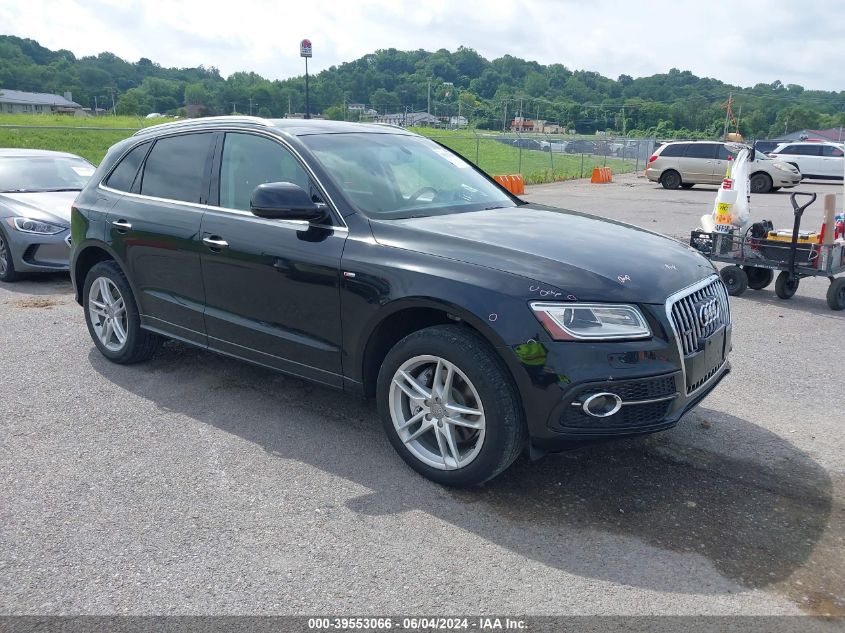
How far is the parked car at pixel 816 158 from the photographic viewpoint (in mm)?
29750

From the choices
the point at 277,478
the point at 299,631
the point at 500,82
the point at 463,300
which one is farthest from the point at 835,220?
the point at 500,82

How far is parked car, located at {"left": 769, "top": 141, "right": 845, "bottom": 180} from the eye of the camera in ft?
97.6

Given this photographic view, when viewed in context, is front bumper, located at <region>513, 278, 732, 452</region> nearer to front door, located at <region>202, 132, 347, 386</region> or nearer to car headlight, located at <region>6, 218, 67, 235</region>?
front door, located at <region>202, 132, 347, 386</region>

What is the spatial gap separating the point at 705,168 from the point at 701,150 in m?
0.66

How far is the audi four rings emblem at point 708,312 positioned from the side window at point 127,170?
3949mm

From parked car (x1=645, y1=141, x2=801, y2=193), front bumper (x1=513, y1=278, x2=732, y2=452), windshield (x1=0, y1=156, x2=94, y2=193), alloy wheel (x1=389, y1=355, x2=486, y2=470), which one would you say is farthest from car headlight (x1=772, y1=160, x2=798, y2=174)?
alloy wheel (x1=389, y1=355, x2=486, y2=470)

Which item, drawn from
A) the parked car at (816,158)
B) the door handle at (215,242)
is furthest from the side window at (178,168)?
the parked car at (816,158)

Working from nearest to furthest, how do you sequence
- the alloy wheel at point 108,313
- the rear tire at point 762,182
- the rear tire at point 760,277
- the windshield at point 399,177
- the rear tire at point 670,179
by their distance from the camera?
1. the windshield at point 399,177
2. the alloy wheel at point 108,313
3. the rear tire at point 760,277
4. the rear tire at point 762,182
5. the rear tire at point 670,179

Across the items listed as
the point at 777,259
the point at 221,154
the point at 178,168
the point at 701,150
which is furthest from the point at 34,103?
the point at 221,154

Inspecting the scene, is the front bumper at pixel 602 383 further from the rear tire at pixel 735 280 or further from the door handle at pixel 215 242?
the rear tire at pixel 735 280

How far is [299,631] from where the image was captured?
266 cm

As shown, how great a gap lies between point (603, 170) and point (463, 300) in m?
27.9

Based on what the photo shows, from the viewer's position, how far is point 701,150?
84.6 ft

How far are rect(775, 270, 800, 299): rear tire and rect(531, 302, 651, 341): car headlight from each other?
19.0 ft
